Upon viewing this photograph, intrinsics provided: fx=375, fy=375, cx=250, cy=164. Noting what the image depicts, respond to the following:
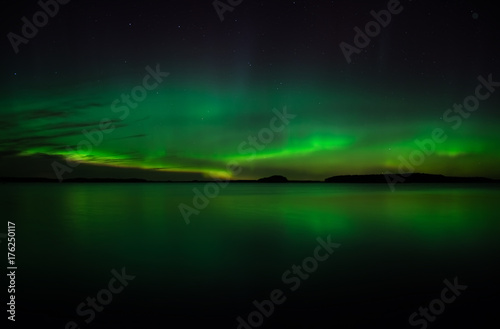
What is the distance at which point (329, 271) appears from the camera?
798cm

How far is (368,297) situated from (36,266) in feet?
23.4

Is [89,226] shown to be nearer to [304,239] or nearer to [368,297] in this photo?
[304,239]

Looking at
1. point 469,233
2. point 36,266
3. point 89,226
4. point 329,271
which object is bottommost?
point 469,233

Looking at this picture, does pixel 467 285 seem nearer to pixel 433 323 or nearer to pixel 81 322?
pixel 433 323

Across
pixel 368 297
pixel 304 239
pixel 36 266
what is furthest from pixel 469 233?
pixel 36 266

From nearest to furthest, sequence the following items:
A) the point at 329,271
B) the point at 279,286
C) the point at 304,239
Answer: the point at 279,286, the point at 329,271, the point at 304,239

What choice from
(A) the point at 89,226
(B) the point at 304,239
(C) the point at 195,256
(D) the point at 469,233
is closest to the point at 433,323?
(C) the point at 195,256

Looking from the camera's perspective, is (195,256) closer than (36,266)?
No

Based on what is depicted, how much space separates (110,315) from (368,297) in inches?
161

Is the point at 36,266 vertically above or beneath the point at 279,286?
above

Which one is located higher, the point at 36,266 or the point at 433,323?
the point at 36,266

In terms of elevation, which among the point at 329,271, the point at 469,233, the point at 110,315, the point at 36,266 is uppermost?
the point at 36,266

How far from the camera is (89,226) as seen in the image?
15656 mm

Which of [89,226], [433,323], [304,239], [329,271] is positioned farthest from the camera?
[89,226]
